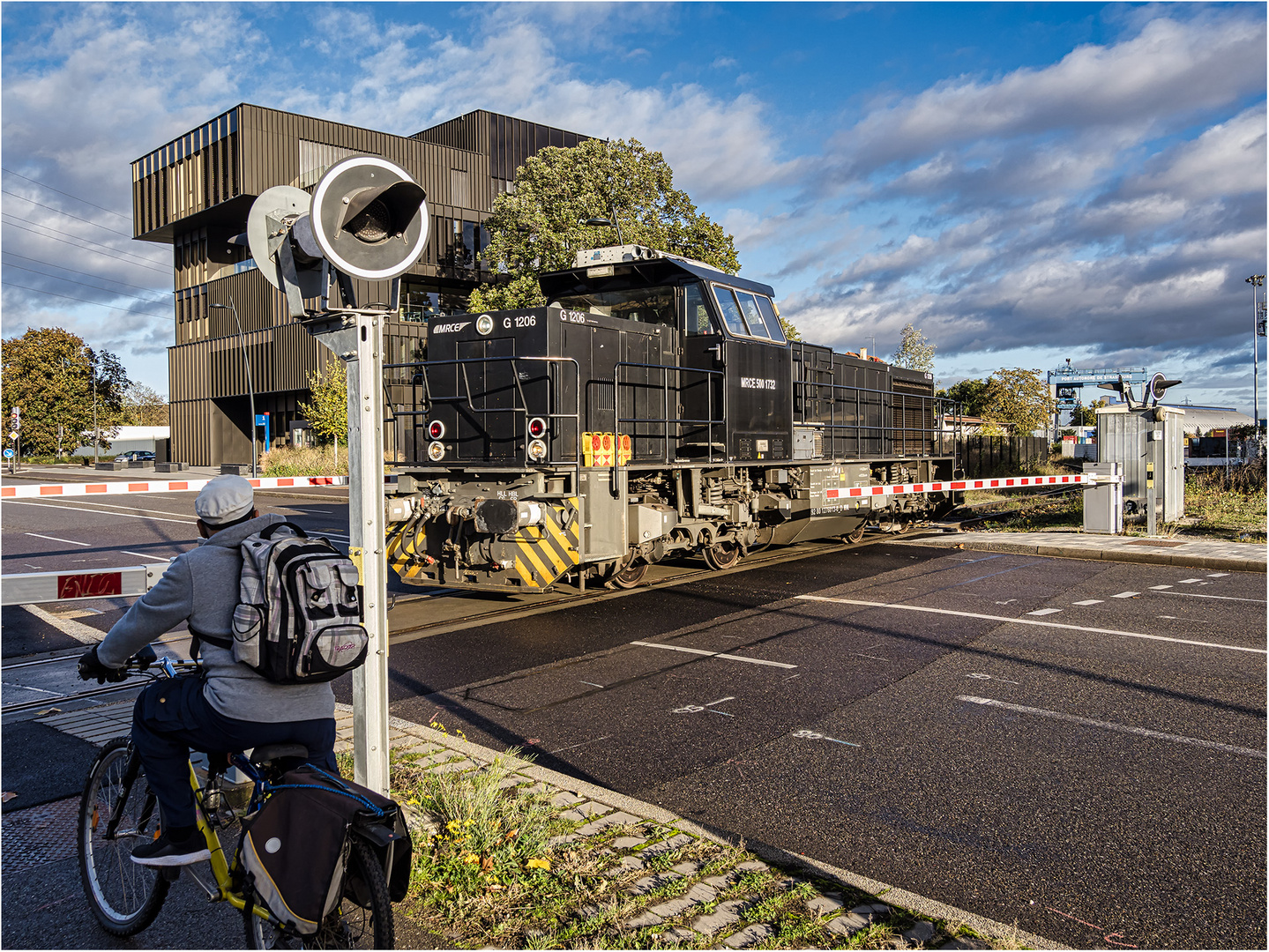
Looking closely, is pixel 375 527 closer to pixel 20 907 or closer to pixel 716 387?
pixel 20 907

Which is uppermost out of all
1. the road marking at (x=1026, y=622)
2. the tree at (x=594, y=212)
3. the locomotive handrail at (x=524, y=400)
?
the tree at (x=594, y=212)

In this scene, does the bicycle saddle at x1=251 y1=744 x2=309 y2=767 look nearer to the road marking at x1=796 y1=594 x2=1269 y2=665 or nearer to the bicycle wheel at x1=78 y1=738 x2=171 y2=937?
the bicycle wheel at x1=78 y1=738 x2=171 y2=937

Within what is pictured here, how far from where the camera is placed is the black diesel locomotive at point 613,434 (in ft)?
29.4

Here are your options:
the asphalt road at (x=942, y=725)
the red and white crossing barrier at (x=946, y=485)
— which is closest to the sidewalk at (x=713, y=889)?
the asphalt road at (x=942, y=725)

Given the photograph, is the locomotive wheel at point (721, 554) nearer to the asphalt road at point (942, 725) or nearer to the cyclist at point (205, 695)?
the asphalt road at point (942, 725)

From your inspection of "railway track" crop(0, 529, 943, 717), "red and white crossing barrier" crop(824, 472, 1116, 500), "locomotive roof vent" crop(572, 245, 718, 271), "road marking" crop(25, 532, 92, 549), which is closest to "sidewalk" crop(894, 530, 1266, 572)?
"red and white crossing barrier" crop(824, 472, 1116, 500)

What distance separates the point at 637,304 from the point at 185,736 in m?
8.72

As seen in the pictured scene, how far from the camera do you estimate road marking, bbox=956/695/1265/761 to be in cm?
501

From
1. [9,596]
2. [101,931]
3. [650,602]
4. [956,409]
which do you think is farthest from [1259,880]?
[956,409]

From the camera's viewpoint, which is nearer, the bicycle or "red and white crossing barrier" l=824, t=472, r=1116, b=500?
the bicycle

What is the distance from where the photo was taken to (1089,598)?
9617 mm

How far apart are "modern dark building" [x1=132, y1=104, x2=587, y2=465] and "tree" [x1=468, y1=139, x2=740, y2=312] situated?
12.1 m

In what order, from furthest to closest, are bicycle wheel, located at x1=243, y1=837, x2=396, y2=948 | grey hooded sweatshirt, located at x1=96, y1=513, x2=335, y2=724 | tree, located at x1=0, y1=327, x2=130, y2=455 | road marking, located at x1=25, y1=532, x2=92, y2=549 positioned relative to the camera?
tree, located at x1=0, y1=327, x2=130, y2=455 → road marking, located at x1=25, y1=532, x2=92, y2=549 → grey hooded sweatshirt, located at x1=96, y1=513, x2=335, y2=724 → bicycle wheel, located at x1=243, y1=837, x2=396, y2=948

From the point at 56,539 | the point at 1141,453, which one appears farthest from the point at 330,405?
the point at 1141,453
